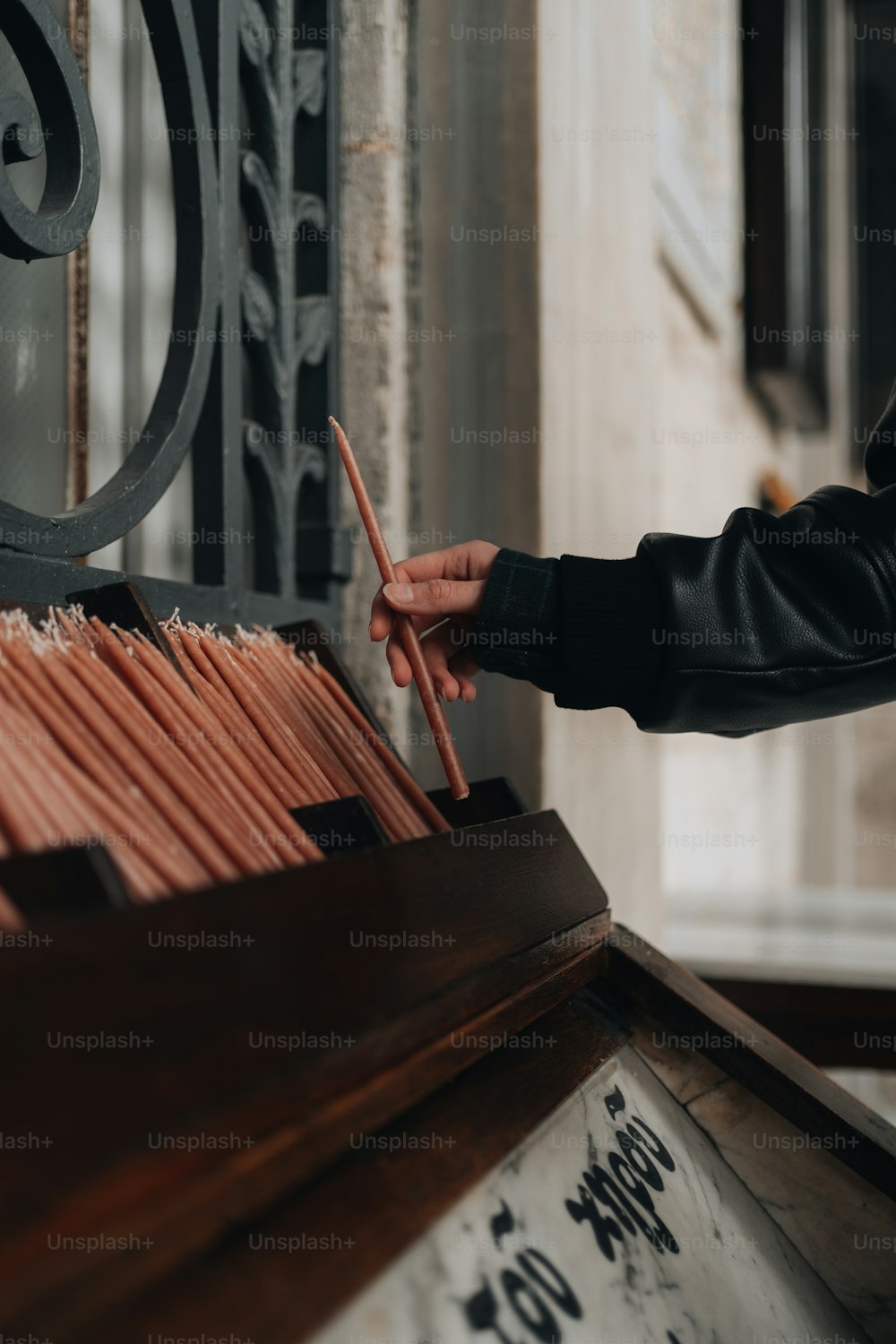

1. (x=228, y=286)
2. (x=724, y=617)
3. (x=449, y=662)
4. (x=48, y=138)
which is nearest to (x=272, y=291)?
(x=228, y=286)

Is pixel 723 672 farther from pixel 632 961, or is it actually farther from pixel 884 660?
pixel 632 961

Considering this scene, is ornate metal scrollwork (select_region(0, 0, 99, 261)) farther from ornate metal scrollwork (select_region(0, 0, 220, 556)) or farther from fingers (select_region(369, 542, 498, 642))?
fingers (select_region(369, 542, 498, 642))

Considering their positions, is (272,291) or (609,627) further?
(272,291)

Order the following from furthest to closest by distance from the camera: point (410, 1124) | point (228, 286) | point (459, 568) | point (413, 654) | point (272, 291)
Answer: point (272, 291) < point (228, 286) < point (459, 568) < point (413, 654) < point (410, 1124)

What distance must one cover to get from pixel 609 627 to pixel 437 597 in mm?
132

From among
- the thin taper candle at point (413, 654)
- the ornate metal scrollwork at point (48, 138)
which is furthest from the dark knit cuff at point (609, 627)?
the ornate metal scrollwork at point (48, 138)

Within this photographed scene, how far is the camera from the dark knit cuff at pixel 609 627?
811 millimetres

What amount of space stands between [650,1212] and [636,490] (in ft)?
3.69

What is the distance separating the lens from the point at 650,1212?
1.90ft

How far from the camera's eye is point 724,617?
81 centimetres

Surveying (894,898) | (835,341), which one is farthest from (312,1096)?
(835,341)

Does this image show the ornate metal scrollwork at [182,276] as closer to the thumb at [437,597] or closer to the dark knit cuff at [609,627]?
the thumb at [437,597]

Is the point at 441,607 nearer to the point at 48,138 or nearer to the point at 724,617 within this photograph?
the point at 724,617

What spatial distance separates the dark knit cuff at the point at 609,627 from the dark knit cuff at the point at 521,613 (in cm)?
1
